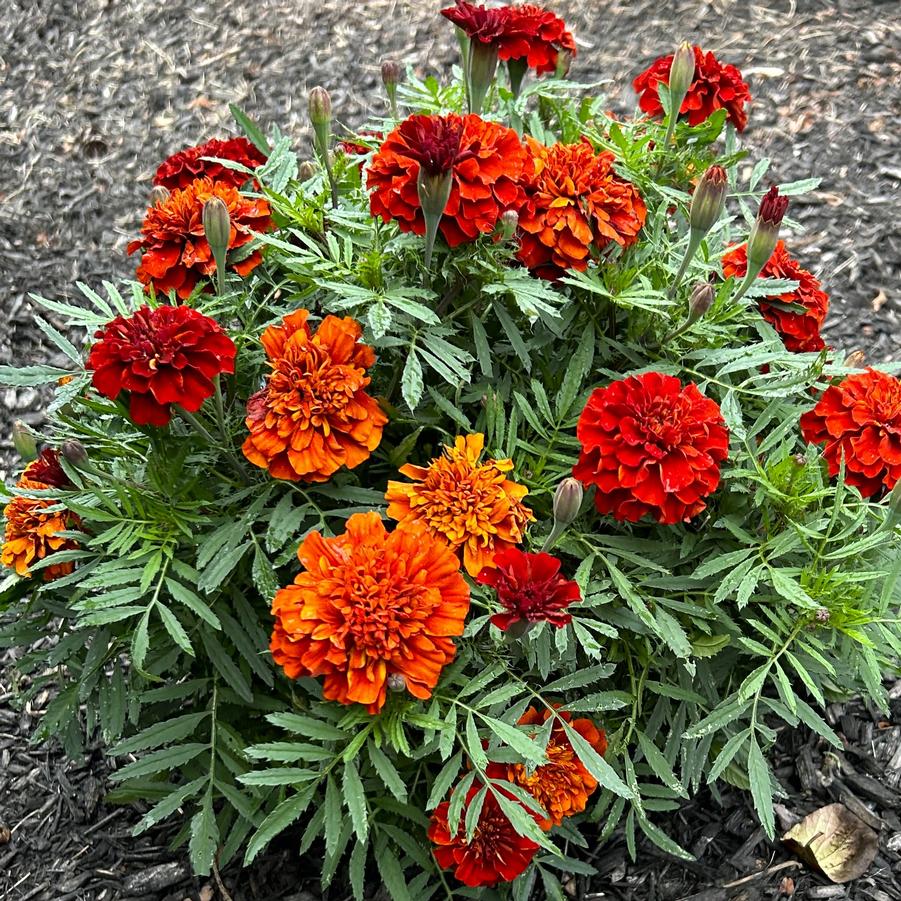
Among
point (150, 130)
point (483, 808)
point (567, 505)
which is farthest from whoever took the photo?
point (150, 130)

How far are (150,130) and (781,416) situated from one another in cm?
293

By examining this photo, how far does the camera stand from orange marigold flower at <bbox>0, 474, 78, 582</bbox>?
1.77 metres

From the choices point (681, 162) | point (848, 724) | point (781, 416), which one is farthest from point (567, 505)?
point (848, 724)

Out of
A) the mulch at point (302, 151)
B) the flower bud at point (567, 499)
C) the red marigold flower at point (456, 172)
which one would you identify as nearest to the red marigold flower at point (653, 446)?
the flower bud at point (567, 499)

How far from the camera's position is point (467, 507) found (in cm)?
163

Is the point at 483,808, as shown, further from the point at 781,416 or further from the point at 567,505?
the point at 781,416

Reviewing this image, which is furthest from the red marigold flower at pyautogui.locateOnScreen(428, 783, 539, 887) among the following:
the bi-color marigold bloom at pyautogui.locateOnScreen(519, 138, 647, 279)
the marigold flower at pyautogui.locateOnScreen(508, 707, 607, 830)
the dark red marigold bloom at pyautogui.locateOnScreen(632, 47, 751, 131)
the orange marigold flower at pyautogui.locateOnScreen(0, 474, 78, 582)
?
the dark red marigold bloom at pyautogui.locateOnScreen(632, 47, 751, 131)

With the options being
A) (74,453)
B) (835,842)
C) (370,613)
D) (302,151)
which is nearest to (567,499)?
(370,613)

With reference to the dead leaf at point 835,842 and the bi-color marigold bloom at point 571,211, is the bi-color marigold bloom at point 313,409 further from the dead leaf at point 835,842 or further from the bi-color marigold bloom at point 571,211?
the dead leaf at point 835,842

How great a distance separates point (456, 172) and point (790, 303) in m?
0.83

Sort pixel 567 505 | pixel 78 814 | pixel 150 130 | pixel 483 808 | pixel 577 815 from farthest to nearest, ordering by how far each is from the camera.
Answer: pixel 150 130 < pixel 78 814 < pixel 577 815 < pixel 483 808 < pixel 567 505

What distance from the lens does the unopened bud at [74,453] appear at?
5.26ft

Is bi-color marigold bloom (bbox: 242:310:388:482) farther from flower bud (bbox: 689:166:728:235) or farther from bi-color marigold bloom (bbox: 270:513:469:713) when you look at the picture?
flower bud (bbox: 689:166:728:235)

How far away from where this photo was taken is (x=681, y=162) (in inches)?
83.5
